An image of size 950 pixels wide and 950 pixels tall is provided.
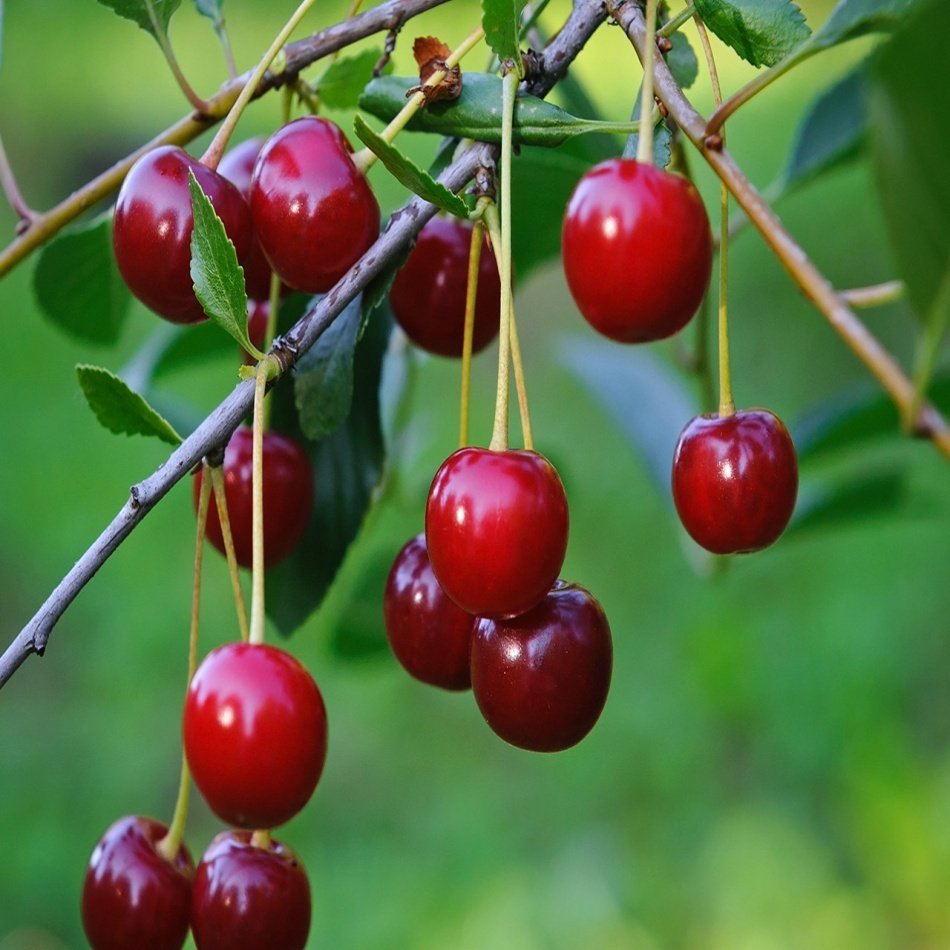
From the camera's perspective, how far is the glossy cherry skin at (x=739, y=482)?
0.73 metres

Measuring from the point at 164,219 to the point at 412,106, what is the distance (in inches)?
6.4

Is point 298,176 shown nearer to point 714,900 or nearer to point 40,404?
point 714,900

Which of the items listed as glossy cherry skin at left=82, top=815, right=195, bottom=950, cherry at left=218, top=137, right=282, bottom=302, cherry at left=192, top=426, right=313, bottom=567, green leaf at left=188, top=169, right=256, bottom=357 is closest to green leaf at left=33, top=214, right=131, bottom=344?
cherry at left=218, top=137, right=282, bottom=302

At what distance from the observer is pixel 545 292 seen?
461cm

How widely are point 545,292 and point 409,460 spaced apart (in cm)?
308

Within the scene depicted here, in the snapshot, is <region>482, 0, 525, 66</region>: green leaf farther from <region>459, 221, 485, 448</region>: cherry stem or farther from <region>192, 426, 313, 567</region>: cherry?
<region>192, 426, 313, 567</region>: cherry

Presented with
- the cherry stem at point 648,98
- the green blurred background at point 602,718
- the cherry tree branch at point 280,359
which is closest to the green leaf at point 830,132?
the green blurred background at point 602,718

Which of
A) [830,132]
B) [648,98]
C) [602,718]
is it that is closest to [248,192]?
[648,98]

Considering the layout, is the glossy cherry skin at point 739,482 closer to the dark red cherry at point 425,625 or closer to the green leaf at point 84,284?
the dark red cherry at point 425,625

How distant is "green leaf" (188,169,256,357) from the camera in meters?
0.67

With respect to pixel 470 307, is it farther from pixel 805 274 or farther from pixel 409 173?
pixel 805 274

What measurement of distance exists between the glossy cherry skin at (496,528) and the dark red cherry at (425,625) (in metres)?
0.13

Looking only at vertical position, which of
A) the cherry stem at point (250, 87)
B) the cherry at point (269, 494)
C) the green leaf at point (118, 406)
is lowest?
the cherry at point (269, 494)

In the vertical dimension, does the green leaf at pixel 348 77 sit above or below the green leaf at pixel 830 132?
above
